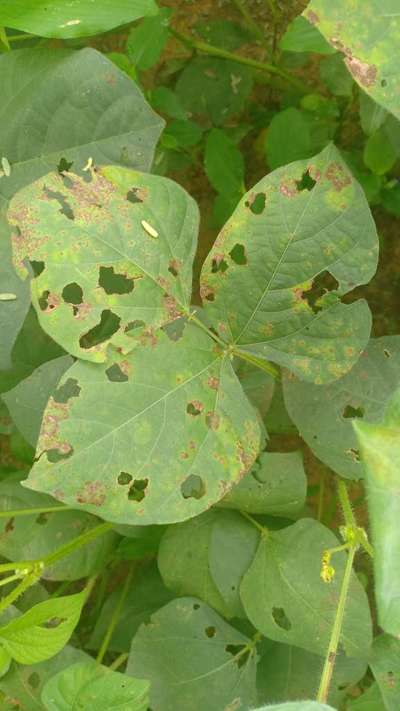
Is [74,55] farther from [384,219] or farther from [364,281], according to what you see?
[384,219]

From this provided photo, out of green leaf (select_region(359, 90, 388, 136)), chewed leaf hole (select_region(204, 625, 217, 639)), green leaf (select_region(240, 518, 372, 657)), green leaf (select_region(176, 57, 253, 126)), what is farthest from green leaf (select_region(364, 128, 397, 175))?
chewed leaf hole (select_region(204, 625, 217, 639))

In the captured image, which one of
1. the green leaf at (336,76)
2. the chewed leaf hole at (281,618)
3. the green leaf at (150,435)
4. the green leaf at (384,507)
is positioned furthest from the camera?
the green leaf at (336,76)

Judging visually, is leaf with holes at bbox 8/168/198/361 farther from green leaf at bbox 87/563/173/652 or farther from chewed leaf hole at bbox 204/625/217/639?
green leaf at bbox 87/563/173/652

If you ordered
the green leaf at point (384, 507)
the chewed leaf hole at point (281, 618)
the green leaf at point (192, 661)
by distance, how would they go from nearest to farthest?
the green leaf at point (384, 507), the chewed leaf hole at point (281, 618), the green leaf at point (192, 661)

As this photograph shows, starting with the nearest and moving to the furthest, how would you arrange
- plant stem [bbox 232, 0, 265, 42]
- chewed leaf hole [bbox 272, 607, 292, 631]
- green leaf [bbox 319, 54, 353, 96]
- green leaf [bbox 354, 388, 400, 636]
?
green leaf [bbox 354, 388, 400, 636] → chewed leaf hole [bbox 272, 607, 292, 631] → green leaf [bbox 319, 54, 353, 96] → plant stem [bbox 232, 0, 265, 42]

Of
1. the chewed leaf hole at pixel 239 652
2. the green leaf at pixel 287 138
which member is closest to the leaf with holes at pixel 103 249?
the green leaf at pixel 287 138

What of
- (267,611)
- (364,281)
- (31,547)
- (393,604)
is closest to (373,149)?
(364,281)

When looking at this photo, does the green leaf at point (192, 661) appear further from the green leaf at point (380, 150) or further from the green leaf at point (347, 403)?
the green leaf at point (380, 150)
